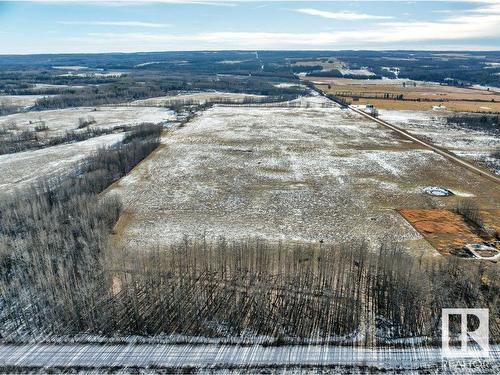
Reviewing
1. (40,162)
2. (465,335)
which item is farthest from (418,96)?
(465,335)

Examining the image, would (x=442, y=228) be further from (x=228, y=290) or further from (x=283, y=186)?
(x=228, y=290)

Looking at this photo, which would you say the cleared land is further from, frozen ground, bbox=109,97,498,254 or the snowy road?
the snowy road

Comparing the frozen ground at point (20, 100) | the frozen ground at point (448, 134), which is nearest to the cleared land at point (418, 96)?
the frozen ground at point (448, 134)

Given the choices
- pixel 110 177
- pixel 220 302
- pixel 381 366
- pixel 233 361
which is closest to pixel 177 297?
pixel 220 302

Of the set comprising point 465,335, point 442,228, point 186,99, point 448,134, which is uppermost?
point 186,99

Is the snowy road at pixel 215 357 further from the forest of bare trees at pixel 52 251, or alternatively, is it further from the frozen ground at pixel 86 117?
the frozen ground at pixel 86 117

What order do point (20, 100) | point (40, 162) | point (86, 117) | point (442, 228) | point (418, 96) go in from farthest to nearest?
point (418, 96) → point (20, 100) → point (86, 117) → point (40, 162) → point (442, 228)

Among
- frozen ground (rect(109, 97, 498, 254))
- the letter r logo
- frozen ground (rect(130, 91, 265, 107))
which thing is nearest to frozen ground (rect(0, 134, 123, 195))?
frozen ground (rect(109, 97, 498, 254))

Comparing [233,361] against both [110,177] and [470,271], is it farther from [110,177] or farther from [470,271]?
[110,177]
